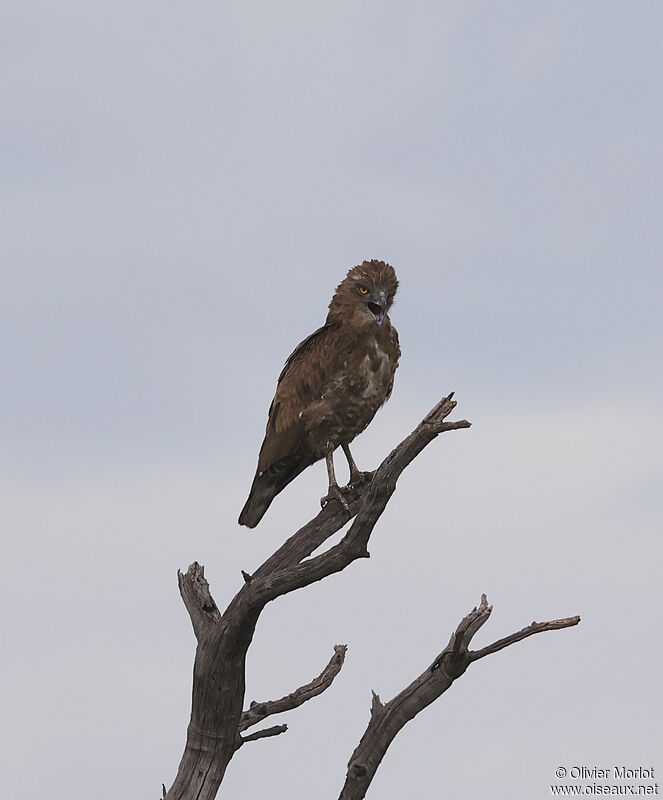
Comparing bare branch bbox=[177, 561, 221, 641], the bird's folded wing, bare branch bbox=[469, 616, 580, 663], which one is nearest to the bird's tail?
the bird's folded wing

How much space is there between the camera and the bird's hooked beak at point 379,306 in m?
10.5

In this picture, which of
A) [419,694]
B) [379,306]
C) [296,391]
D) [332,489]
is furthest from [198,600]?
[379,306]

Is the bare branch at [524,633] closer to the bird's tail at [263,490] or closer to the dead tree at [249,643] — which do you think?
the dead tree at [249,643]

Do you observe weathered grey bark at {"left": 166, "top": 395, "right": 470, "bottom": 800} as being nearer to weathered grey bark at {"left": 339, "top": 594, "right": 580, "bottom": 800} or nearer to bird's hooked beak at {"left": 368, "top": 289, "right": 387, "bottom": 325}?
weathered grey bark at {"left": 339, "top": 594, "right": 580, "bottom": 800}

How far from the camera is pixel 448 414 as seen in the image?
888cm

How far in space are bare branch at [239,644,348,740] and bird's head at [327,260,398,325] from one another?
3728mm

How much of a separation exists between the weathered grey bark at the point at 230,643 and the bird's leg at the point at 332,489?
0.07 m

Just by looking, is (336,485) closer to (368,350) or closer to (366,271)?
(368,350)

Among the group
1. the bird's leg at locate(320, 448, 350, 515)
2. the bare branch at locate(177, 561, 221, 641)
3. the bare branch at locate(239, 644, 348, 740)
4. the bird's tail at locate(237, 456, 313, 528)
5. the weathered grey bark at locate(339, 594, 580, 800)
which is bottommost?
the weathered grey bark at locate(339, 594, 580, 800)

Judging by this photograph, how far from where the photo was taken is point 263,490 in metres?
11.4

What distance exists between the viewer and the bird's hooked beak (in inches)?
414

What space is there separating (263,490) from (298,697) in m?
2.19

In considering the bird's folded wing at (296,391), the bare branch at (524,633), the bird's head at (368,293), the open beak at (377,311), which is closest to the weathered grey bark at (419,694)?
the bare branch at (524,633)

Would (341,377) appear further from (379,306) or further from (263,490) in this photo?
(263,490)
